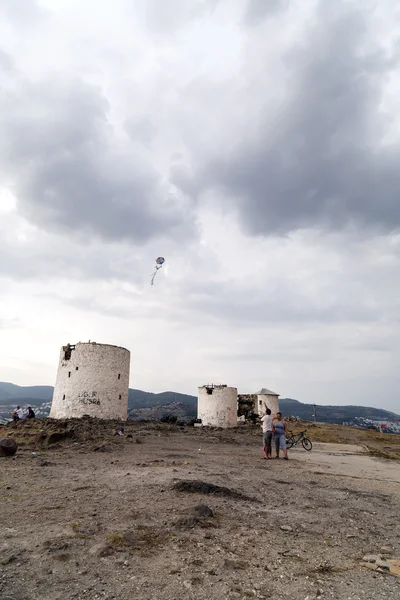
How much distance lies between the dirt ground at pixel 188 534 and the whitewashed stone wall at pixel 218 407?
22.1 metres

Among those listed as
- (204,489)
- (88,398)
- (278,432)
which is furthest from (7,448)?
(88,398)

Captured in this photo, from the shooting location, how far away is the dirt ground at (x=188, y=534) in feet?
11.9

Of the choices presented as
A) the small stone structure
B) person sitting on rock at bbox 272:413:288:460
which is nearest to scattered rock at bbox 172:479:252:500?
person sitting on rock at bbox 272:413:288:460

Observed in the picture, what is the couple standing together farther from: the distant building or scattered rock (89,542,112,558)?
the distant building

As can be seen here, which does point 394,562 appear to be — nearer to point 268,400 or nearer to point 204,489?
point 204,489

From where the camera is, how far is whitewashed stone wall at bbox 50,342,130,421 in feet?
77.2

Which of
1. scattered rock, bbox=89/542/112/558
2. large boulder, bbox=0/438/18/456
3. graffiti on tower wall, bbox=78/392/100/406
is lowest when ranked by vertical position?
scattered rock, bbox=89/542/112/558

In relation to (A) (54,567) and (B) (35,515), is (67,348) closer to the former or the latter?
(B) (35,515)

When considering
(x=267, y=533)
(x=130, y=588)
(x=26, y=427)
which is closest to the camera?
(x=130, y=588)

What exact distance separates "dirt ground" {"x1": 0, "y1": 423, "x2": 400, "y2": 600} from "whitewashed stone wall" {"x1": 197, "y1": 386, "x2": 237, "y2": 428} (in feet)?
72.6

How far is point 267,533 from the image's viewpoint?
5152mm

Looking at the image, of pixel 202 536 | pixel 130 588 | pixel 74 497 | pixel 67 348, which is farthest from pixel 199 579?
pixel 67 348

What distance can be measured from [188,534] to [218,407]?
89.6 feet

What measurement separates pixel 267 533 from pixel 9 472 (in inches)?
266
